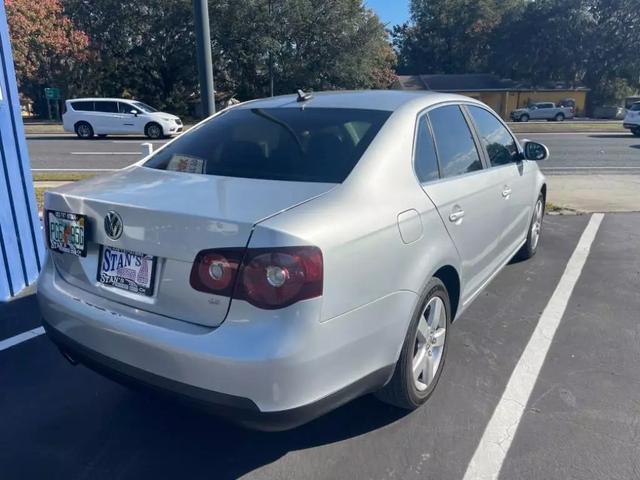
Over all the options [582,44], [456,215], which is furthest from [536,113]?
[456,215]

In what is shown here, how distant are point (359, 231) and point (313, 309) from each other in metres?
0.42

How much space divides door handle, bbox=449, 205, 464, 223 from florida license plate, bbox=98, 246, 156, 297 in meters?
1.63

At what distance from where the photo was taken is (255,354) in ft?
6.47

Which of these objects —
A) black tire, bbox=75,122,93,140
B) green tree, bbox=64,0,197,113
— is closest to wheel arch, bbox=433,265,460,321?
black tire, bbox=75,122,93,140

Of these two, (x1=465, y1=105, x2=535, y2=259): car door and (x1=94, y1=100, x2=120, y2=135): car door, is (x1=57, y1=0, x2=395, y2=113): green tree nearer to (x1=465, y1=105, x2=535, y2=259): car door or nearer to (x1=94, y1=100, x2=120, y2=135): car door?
(x1=94, y1=100, x2=120, y2=135): car door

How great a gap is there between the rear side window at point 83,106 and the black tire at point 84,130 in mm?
539

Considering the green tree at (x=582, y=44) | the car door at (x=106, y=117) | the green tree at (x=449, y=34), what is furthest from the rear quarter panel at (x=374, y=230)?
the green tree at (x=449, y=34)

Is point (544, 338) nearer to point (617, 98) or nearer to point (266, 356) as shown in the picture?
point (266, 356)

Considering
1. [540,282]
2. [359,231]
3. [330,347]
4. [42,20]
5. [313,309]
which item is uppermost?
[42,20]

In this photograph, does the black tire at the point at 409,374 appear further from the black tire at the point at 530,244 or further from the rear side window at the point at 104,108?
the rear side window at the point at 104,108

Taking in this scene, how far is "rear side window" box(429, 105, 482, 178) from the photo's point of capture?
3.20 m

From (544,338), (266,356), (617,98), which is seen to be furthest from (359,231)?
(617,98)

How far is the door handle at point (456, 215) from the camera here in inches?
117

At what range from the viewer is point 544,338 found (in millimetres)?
3791
